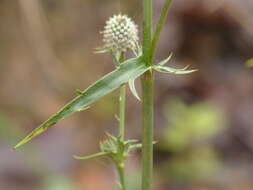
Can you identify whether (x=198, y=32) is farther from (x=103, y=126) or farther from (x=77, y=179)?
(x=77, y=179)

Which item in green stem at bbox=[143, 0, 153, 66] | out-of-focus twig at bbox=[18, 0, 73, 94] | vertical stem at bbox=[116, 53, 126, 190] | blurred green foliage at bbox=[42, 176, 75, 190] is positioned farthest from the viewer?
out-of-focus twig at bbox=[18, 0, 73, 94]

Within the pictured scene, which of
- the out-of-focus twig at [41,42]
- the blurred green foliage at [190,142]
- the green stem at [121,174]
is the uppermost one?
the out-of-focus twig at [41,42]

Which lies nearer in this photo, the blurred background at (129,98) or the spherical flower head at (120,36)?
the spherical flower head at (120,36)

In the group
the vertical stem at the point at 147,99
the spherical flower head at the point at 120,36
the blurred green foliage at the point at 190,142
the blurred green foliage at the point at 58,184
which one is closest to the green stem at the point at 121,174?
the vertical stem at the point at 147,99

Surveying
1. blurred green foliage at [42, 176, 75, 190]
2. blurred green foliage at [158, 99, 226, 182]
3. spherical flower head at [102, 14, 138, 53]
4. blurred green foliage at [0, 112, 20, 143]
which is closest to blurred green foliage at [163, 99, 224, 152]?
blurred green foliage at [158, 99, 226, 182]

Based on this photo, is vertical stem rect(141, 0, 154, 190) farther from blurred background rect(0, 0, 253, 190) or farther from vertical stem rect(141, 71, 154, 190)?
blurred background rect(0, 0, 253, 190)

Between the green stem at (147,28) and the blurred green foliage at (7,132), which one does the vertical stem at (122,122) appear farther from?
the blurred green foliage at (7,132)

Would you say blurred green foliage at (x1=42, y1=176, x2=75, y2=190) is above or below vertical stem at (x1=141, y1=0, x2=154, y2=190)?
above
